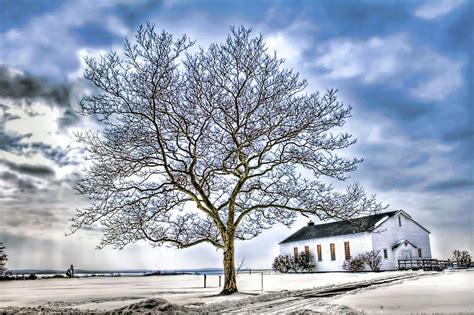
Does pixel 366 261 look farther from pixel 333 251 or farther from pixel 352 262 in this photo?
pixel 333 251

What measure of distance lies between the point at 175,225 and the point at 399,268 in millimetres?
27236

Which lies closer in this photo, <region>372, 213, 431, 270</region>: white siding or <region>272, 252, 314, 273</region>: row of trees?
<region>372, 213, 431, 270</region>: white siding

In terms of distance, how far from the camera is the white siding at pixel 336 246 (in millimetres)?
39097

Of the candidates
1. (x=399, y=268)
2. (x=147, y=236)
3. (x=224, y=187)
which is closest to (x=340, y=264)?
(x=399, y=268)

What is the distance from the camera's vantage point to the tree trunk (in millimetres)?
17292

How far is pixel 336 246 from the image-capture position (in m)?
42.6

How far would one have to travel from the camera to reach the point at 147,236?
55.0 ft

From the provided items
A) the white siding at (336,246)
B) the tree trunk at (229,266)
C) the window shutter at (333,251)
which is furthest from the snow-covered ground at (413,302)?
the window shutter at (333,251)

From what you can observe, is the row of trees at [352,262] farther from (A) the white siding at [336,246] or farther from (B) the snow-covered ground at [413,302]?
(B) the snow-covered ground at [413,302]

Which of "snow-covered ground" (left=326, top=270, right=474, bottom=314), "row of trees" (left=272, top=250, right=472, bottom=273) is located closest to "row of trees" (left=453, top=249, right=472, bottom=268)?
"row of trees" (left=272, top=250, right=472, bottom=273)

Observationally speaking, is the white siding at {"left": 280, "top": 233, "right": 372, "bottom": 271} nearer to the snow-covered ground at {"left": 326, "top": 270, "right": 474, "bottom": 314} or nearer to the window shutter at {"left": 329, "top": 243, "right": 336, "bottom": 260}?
the window shutter at {"left": 329, "top": 243, "right": 336, "bottom": 260}

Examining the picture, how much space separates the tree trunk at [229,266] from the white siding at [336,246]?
23962 millimetres

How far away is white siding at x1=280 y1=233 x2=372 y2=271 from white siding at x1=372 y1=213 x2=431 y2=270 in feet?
4.01

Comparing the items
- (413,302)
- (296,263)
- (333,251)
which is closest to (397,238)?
(333,251)
